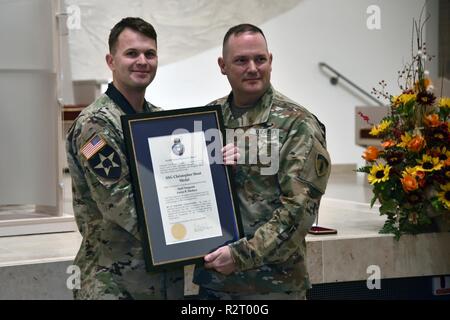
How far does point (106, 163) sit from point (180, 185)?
236 millimetres

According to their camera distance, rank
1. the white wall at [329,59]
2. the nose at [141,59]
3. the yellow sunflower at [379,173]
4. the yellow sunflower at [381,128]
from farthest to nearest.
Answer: the white wall at [329,59] < the yellow sunflower at [381,128] < the yellow sunflower at [379,173] < the nose at [141,59]

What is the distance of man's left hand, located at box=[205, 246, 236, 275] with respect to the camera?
2.30 meters

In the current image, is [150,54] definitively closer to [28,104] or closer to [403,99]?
[403,99]

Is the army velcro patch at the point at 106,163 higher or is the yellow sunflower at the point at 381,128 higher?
the yellow sunflower at the point at 381,128

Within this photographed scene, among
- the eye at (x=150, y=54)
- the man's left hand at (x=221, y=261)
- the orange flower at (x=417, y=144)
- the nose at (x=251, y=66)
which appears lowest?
the man's left hand at (x=221, y=261)

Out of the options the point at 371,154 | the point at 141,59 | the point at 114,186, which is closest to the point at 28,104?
the point at 371,154

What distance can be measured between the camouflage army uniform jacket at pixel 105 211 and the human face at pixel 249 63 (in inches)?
14.5

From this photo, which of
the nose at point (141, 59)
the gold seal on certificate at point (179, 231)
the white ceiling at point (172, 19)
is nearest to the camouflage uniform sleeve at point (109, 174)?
the gold seal on certificate at point (179, 231)

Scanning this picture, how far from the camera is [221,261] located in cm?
231

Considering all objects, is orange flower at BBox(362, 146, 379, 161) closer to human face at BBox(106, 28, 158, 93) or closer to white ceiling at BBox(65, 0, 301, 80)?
human face at BBox(106, 28, 158, 93)

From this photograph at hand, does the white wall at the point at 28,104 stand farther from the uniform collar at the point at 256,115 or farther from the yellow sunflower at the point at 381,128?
the uniform collar at the point at 256,115

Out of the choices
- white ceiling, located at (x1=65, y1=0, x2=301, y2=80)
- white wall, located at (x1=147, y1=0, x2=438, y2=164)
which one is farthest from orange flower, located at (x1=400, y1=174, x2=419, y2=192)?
white wall, located at (x1=147, y1=0, x2=438, y2=164)

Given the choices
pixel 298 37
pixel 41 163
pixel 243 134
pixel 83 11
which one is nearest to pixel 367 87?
pixel 298 37

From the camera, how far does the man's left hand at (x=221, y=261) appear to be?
230cm
